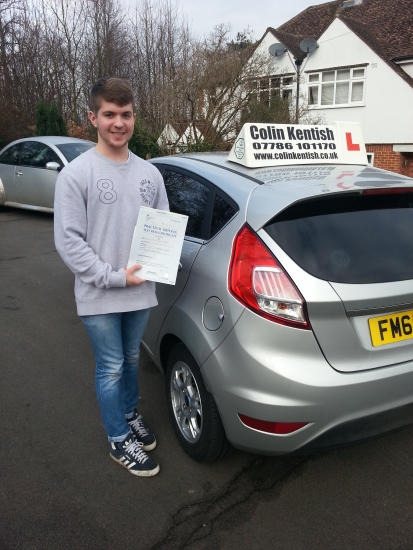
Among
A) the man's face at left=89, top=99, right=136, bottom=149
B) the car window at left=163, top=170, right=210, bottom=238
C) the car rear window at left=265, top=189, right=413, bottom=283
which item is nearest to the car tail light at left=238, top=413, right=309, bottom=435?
the car rear window at left=265, top=189, right=413, bottom=283

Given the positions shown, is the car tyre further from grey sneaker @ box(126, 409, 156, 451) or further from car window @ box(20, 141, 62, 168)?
car window @ box(20, 141, 62, 168)

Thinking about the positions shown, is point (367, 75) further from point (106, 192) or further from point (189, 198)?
point (106, 192)

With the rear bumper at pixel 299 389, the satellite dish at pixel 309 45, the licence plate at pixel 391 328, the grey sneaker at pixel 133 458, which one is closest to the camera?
the rear bumper at pixel 299 389

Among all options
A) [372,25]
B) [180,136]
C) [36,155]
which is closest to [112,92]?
[36,155]

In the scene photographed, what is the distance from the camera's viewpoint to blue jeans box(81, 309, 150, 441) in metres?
2.33

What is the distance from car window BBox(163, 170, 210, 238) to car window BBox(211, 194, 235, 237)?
124 millimetres

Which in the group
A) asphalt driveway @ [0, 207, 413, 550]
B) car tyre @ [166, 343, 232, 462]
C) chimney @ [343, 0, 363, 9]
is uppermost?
chimney @ [343, 0, 363, 9]

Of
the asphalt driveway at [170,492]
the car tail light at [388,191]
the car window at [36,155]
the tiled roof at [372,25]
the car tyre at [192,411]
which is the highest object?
the tiled roof at [372,25]

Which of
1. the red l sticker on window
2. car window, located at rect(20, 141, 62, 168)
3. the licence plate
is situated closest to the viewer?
the licence plate

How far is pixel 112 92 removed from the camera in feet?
7.06

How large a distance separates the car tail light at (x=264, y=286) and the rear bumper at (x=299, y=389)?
5 cm

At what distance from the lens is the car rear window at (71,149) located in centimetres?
920

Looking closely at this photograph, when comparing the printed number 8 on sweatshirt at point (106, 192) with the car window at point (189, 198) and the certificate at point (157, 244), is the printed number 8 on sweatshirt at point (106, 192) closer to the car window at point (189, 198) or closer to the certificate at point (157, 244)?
the certificate at point (157, 244)

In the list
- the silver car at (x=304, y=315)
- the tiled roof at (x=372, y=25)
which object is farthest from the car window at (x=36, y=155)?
the tiled roof at (x=372, y=25)
